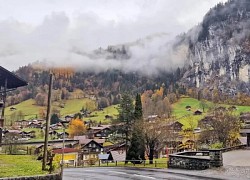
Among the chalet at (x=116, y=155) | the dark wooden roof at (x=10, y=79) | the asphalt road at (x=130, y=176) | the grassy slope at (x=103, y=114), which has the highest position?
the grassy slope at (x=103, y=114)

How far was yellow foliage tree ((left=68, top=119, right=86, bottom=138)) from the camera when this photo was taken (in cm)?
12794

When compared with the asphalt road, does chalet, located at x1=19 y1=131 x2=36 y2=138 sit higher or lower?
higher

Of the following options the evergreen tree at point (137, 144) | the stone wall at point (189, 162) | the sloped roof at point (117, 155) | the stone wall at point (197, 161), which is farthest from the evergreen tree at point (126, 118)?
the stone wall at point (197, 161)

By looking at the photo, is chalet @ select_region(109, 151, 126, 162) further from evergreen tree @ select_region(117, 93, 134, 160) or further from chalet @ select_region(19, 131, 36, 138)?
chalet @ select_region(19, 131, 36, 138)

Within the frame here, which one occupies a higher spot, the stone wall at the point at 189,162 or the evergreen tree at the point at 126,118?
the evergreen tree at the point at 126,118

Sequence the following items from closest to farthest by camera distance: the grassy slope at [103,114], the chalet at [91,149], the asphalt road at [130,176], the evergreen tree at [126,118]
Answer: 1. the asphalt road at [130,176]
2. the evergreen tree at [126,118]
3. the chalet at [91,149]
4. the grassy slope at [103,114]

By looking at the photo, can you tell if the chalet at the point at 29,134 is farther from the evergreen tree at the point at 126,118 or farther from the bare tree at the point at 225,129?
the bare tree at the point at 225,129

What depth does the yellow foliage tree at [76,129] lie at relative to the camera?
128 meters

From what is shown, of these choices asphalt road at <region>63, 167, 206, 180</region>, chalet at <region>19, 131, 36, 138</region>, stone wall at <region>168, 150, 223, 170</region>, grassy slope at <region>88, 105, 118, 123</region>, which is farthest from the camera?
grassy slope at <region>88, 105, 118, 123</region>

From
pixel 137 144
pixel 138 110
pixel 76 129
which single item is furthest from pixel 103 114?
pixel 137 144

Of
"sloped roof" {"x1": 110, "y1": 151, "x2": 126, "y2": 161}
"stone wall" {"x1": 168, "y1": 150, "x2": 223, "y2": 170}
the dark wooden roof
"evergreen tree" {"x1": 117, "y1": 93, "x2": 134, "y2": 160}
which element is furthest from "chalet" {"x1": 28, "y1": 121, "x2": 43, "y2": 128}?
"stone wall" {"x1": 168, "y1": 150, "x2": 223, "y2": 170}

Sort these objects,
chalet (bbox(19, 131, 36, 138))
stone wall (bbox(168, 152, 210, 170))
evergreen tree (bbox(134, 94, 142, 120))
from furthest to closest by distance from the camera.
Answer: chalet (bbox(19, 131, 36, 138)), evergreen tree (bbox(134, 94, 142, 120)), stone wall (bbox(168, 152, 210, 170))

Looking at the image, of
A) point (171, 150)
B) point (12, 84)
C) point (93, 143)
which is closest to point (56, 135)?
point (93, 143)

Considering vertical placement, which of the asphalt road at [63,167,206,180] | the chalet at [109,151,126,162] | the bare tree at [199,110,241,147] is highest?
the bare tree at [199,110,241,147]
